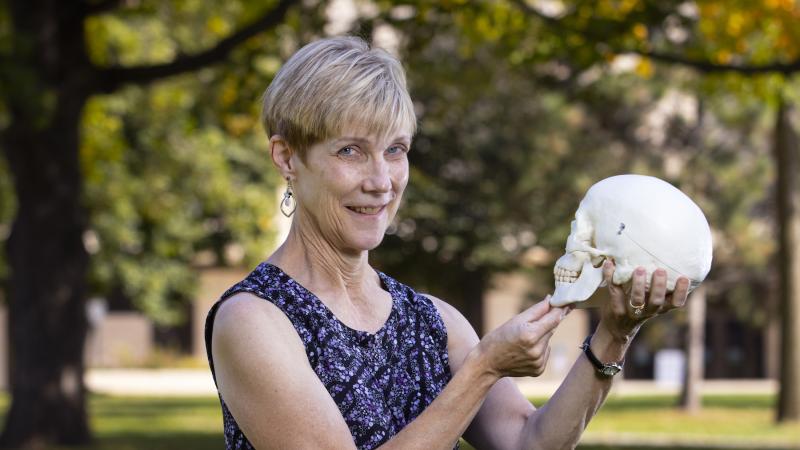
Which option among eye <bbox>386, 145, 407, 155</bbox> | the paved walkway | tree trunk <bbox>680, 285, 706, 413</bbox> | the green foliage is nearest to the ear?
eye <bbox>386, 145, 407, 155</bbox>

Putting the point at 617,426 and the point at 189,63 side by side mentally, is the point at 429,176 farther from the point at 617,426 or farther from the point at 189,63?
the point at 189,63

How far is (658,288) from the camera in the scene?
10.4 feet

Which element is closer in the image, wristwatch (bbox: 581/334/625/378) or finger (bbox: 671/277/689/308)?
finger (bbox: 671/277/689/308)

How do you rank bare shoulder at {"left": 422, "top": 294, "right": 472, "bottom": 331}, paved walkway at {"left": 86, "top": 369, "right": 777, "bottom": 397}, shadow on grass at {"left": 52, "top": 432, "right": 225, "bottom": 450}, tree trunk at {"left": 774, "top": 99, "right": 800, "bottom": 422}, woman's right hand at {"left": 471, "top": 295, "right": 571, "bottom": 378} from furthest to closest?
paved walkway at {"left": 86, "top": 369, "right": 777, "bottom": 397}, tree trunk at {"left": 774, "top": 99, "right": 800, "bottom": 422}, shadow on grass at {"left": 52, "top": 432, "right": 225, "bottom": 450}, bare shoulder at {"left": 422, "top": 294, "right": 472, "bottom": 331}, woman's right hand at {"left": 471, "top": 295, "right": 571, "bottom": 378}

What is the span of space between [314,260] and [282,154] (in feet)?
0.90

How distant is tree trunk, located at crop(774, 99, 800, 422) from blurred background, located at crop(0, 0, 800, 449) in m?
0.04

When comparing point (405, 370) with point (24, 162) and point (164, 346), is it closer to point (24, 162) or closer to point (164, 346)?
point (24, 162)

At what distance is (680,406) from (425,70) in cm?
1046

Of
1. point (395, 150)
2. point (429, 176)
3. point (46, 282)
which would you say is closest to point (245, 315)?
point (395, 150)

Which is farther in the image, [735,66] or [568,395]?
[735,66]

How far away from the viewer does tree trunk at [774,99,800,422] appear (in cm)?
Answer: 2192

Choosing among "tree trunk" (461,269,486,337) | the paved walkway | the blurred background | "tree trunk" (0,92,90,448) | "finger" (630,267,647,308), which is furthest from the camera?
the paved walkway

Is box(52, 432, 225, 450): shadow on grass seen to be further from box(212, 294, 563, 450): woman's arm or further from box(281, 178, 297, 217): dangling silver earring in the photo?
box(212, 294, 563, 450): woman's arm

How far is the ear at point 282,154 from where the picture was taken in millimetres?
3305
